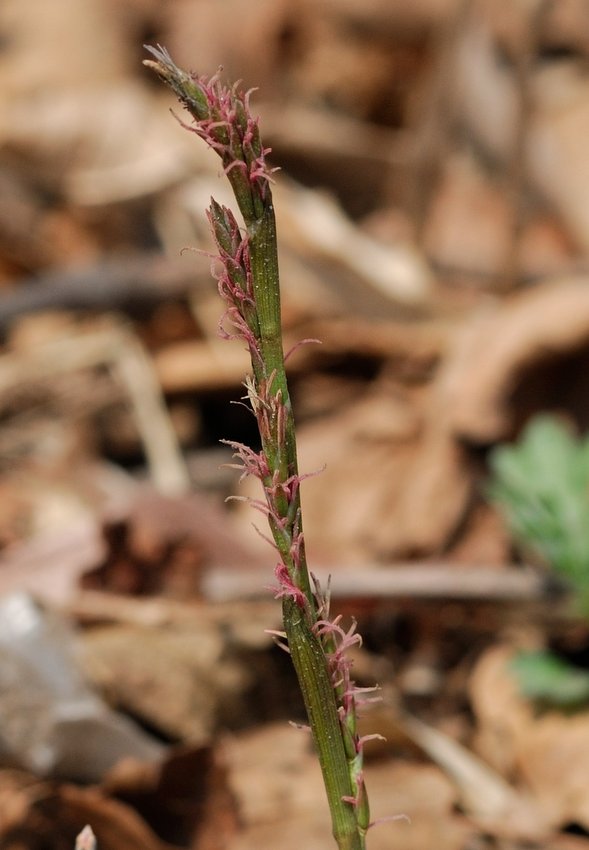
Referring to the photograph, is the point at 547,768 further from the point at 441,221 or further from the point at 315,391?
the point at 441,221

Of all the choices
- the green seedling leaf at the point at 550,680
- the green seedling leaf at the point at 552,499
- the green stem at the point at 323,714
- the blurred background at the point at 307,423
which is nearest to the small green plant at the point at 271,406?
the green stem at the point at 323,714

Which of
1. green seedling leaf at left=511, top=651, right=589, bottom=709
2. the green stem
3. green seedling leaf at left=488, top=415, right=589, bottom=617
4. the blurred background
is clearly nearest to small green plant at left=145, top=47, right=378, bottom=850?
the green stem

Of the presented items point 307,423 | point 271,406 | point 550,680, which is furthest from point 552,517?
point 307,423

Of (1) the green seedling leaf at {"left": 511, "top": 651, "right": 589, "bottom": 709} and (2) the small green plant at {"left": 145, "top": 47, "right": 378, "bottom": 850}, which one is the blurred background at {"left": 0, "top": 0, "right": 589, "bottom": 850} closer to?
(1) the green seedling leaf at {"left": 511, "top": 651, "right": 589, "bottom": 709}

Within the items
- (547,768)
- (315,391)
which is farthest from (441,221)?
(547,768)

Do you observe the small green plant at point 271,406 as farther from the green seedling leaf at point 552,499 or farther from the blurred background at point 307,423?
the green seedling leaf at point 552,499

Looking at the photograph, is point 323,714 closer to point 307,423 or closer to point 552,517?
point 552,517

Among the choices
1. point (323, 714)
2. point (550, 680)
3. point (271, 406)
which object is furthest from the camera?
point (550, 680)
